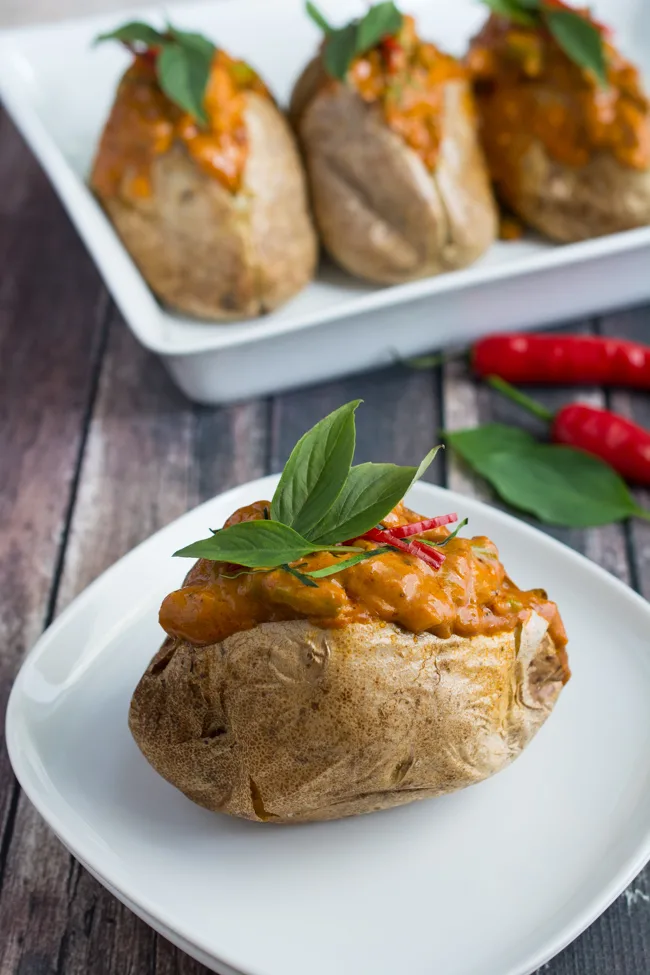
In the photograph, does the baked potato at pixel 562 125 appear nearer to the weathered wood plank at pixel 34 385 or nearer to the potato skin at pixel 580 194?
the potato skin at pixel 580 194

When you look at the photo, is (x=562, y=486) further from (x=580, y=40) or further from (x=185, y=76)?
(x=185, y=76)

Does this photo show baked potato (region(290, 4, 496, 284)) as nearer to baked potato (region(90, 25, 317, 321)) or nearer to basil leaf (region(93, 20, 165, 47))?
baked potato (region(90, 25, 317, 321))

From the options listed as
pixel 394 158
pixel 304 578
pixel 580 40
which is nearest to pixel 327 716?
pixel 304 578

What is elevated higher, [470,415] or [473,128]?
[473,128]

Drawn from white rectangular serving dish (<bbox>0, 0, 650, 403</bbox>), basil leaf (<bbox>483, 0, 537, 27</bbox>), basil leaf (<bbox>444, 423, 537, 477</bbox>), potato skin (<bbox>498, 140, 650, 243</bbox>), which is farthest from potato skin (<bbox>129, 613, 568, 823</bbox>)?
basil leaf (<bbox>483, 0, 537, 27</bbox>)

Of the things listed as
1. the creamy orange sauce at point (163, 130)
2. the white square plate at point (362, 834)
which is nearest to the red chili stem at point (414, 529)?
the white square plate at point (362, 834)

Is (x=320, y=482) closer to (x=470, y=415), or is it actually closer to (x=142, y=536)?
(x=142, y=536)

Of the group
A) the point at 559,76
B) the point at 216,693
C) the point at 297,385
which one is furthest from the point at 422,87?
the point at 216,693

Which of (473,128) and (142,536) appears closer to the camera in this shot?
(142,536)

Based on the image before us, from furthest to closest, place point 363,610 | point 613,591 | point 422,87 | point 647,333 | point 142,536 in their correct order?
point 647,333 → point 422,87 → point 142,536 → point 613,591 → point 363,610
